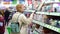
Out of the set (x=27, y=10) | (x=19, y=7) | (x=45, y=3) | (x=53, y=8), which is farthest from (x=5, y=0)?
(x=53, y=8)

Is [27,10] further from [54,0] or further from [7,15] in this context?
[7,15]

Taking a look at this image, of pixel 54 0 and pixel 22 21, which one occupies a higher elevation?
pixel 54 0

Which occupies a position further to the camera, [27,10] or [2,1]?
[2,1]

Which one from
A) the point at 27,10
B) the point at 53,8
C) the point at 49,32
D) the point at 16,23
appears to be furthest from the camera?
the point at 27,10

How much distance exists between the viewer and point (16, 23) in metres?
3.74

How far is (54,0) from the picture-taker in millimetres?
2967

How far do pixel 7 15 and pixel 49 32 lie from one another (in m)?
5.01

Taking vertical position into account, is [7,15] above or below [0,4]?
below

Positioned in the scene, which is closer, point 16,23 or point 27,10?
point 16,23

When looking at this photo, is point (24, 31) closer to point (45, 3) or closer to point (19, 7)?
point (19, 7)

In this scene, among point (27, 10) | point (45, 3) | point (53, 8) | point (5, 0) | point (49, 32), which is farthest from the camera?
point (5, 0)

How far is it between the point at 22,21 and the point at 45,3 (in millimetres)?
819

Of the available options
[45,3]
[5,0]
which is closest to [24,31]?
[45,3]

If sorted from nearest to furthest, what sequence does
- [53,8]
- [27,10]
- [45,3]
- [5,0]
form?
[53,8] < [45,3] < [27,10] < [5,0]
